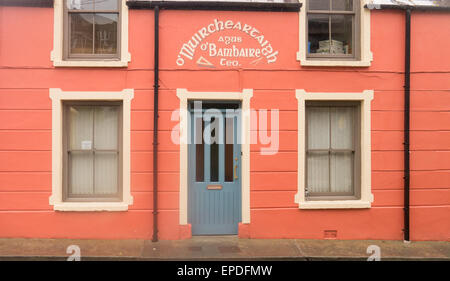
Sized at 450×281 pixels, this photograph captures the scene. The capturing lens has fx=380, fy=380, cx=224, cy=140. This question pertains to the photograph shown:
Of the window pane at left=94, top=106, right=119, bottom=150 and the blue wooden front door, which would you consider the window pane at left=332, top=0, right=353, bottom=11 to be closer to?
the blue wooden front door

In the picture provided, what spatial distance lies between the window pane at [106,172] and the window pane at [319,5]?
4757mm

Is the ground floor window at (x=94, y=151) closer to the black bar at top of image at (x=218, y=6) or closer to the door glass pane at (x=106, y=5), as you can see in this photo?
the door glass pane at (x=106, y=5)

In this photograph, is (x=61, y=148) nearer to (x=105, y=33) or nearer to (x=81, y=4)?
(x=105, y=33)

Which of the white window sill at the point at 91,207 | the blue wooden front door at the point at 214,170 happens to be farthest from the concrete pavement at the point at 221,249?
the white window sill at the point at 91,207

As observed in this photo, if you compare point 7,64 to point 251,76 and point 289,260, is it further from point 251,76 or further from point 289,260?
point 289,260

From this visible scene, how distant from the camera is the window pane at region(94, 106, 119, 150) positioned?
7207 millimetres

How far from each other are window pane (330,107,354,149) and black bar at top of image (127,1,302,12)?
2.13m

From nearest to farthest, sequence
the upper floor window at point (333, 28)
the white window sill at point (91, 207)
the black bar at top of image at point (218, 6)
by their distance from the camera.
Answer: the white window sill at point (91, 207) → the black bar at top of image at point (218, 6) → the upper floor window at point (333, 28)

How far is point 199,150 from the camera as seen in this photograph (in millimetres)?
7301

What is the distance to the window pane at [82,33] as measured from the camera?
7215 mm

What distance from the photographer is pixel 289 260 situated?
613 cm

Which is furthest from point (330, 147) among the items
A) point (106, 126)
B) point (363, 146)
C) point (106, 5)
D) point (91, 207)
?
point (106, 5)

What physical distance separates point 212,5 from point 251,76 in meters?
1.50

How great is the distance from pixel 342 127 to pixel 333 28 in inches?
76.9
